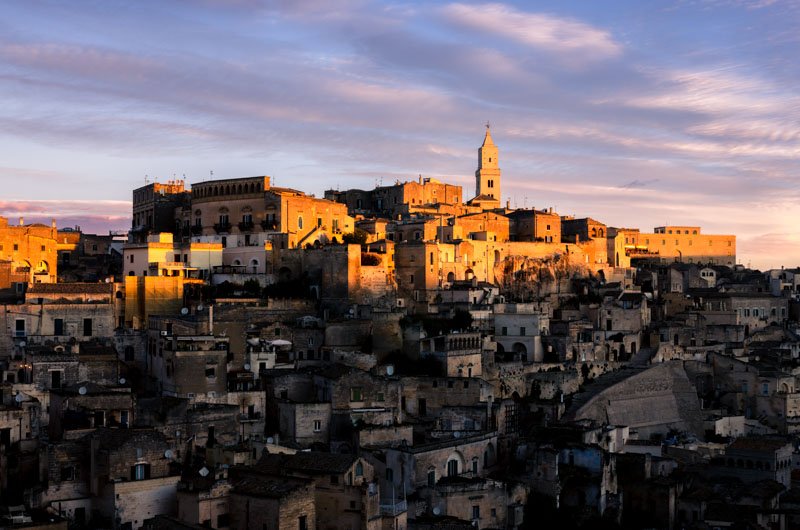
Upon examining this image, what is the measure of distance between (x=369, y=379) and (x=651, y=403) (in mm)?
12774

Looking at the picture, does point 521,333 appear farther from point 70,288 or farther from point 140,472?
point 140,472

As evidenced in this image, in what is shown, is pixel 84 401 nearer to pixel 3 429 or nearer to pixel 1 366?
pixel 3 429

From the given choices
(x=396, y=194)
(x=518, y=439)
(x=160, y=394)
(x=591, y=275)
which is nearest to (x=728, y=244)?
(x=591, y=275)

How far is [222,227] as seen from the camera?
50156mm

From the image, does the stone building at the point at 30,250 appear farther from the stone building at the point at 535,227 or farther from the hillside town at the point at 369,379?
the stone building at the point at 535,227

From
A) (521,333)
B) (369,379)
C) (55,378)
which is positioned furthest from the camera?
(521,333)

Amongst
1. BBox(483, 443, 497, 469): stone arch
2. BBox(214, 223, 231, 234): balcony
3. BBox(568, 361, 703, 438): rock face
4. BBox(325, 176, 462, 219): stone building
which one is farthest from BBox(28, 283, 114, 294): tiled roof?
BBox(325, 176, 462, 219): stone building

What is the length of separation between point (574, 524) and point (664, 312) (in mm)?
24726

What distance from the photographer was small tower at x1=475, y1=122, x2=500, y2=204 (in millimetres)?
73131

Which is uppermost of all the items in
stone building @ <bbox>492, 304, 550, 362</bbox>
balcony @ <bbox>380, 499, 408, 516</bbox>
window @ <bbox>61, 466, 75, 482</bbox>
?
stone building @ <bbox>492, 304, 550, 362</bbox>

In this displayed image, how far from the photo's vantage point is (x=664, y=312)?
5359 centimetres

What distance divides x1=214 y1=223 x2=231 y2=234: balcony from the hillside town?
0.37 ft

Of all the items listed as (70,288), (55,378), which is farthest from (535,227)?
(55,378)

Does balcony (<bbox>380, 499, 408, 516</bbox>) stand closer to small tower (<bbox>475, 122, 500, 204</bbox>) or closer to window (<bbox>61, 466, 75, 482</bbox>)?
window (<bbox>61, 466, 75, 482</bbox>)
